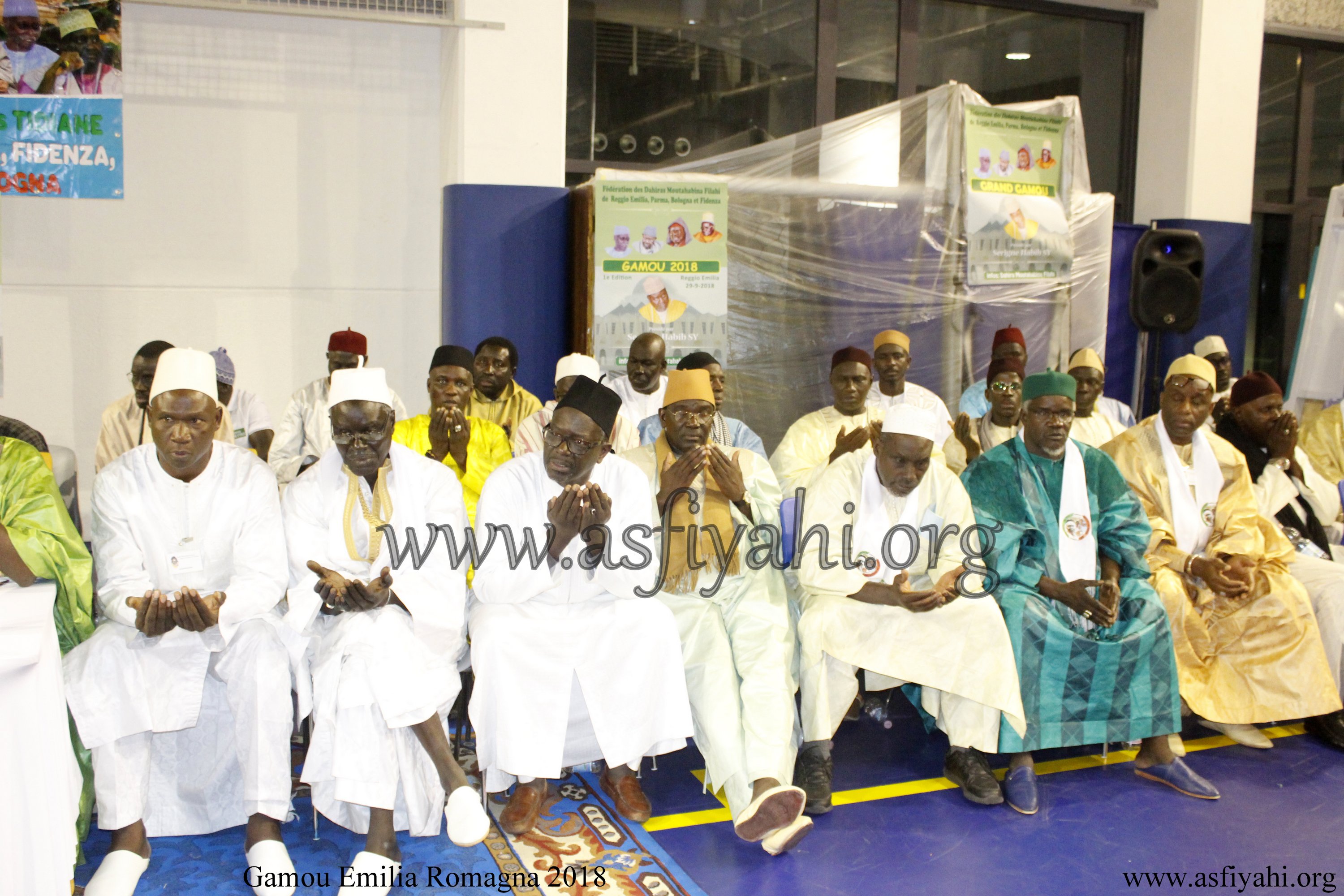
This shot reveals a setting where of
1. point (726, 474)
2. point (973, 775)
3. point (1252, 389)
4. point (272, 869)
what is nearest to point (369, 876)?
point (272, 869)

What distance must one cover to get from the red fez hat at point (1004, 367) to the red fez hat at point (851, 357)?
80cm

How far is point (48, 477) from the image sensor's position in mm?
3539

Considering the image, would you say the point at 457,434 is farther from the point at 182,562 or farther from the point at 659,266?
the point at 659,266

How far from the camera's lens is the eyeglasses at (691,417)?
425 cm

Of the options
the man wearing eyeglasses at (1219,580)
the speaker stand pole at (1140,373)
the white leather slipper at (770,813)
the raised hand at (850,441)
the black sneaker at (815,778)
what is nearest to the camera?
the white leather slipper at (770,813)

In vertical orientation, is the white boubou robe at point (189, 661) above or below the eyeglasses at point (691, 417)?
below

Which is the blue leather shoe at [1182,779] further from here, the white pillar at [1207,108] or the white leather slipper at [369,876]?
the white pillar at [1207,108]

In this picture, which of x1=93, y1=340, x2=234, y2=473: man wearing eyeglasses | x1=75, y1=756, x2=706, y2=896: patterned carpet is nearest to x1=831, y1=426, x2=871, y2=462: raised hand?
x1=75, y1=756, x2=706, y2=896: patterned carpet

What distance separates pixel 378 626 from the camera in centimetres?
351

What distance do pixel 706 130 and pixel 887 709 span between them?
15.9 feet

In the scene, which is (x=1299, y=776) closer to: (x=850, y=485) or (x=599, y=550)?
(x=850, y=485)

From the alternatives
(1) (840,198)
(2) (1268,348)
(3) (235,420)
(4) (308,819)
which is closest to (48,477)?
(4) (308,819)

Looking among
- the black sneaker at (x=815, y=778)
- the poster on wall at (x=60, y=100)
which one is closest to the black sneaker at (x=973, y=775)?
the black sneaker at (x=815, y=778)

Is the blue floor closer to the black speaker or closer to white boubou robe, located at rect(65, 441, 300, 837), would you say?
white boubou robe, located at rect(65, 441, 300, 837)
